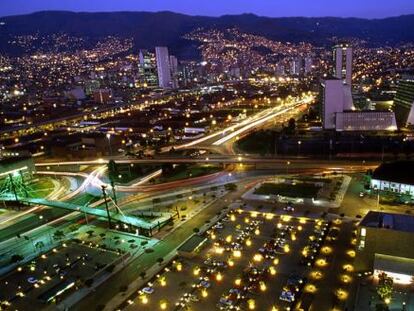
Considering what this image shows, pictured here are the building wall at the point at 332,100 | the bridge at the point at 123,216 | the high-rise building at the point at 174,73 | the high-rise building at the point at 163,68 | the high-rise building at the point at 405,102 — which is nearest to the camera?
the bridge at the point at 123,216

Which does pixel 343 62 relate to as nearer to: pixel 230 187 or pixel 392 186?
pixel 392 186

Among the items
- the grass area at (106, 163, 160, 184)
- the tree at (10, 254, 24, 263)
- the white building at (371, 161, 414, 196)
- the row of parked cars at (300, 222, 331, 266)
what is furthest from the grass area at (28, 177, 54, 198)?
the white building at (371, 161, 414, 196)

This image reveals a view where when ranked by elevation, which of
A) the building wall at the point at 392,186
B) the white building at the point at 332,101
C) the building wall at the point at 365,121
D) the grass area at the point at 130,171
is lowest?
the grass area at the point at 130,171

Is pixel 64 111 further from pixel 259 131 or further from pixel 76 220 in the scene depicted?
pixel 76 220

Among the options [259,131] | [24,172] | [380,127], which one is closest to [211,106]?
[259,131]

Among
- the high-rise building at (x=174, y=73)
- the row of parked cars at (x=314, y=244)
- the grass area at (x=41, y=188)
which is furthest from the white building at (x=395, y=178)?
the high-rise building at (x=174, y=73)

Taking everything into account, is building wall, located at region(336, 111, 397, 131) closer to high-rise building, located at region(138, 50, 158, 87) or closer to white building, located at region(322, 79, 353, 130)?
white building, located at region(322, 79, 353, 130)

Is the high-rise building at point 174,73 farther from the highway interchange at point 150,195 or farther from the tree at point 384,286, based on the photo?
the tree at point 384,286
